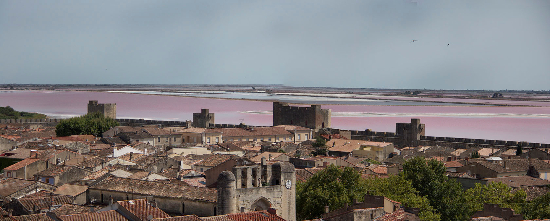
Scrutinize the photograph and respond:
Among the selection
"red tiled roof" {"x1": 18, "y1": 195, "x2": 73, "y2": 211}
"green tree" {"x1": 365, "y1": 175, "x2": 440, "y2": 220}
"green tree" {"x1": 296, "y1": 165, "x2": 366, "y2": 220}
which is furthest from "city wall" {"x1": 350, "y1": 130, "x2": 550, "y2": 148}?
"red tiled roof" {"x1": 18, "y1": 195, "x2": 73, "y2": 211}

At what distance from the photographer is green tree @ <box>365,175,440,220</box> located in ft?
64.0

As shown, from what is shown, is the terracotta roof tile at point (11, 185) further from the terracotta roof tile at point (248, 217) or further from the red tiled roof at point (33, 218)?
the terracotta roof tile at point (248, 217)

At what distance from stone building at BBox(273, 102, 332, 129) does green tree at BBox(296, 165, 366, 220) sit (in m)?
39.8

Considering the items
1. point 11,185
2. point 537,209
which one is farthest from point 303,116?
point 537,209

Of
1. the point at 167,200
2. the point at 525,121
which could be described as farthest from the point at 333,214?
the point at 525,121

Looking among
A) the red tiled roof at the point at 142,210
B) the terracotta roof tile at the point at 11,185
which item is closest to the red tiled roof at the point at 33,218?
A: the red tiled roof at the point at 142,210

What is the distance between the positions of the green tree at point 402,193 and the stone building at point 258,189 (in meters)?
3.25

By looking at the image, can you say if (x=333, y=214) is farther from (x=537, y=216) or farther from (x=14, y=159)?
(x=14, y=159)

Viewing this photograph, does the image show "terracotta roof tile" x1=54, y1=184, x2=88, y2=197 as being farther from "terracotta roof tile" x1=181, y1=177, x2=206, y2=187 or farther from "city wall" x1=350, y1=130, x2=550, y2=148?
"city wall" x1=350, y1=130, x2=550, y2=148

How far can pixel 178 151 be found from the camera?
119ft

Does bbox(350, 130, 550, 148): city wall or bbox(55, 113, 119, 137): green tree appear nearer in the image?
bbox(350, 130, 550, 148): city wall

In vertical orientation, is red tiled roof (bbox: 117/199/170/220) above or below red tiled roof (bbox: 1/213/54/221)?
above

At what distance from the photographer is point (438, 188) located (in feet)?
76.1

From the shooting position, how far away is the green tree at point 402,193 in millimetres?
19500
